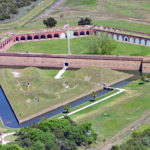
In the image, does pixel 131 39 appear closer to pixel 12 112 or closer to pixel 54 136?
pixel 12 112

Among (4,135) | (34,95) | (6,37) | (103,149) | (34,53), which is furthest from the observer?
(6,37)

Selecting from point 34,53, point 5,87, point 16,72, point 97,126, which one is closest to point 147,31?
point 34,53

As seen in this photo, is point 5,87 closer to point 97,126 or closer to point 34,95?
point 34,95

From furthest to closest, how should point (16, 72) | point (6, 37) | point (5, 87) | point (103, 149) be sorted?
1. point (6, 37)
2. point (16, 72)
3. point (5, 87)
4. point (103, 149)

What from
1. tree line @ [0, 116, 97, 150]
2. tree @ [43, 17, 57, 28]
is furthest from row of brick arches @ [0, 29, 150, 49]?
tree line @ [0, 116, 97, 150]

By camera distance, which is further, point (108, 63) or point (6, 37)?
point (6, 37)

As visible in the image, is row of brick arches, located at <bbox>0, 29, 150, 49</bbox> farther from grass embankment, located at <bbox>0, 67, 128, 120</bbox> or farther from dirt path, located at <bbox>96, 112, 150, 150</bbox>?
dirt path, located at <bbox>96, 112, 150, 150</bbox>

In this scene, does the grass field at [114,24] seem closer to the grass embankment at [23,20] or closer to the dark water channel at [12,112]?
the grass embankment at [23,20]

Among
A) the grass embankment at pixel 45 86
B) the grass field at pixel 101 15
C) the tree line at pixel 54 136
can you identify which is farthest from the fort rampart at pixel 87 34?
the tree line at pixel 54 136
